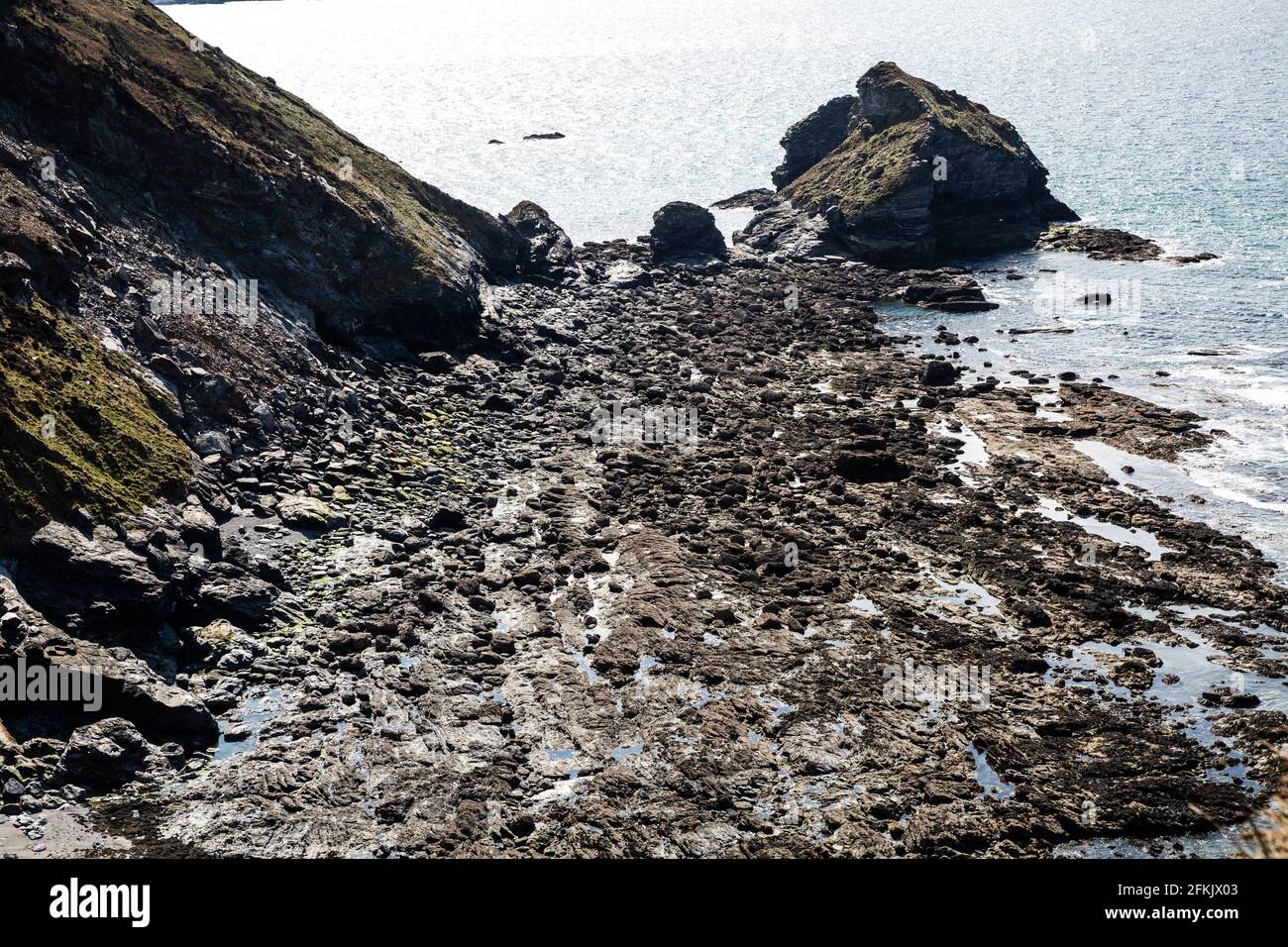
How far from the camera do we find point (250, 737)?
32.9 m

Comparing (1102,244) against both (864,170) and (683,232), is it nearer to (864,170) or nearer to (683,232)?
(864,170)

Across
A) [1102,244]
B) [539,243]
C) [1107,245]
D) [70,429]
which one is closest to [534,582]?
[70,429]

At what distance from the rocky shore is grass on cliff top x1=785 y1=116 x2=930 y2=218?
118ft

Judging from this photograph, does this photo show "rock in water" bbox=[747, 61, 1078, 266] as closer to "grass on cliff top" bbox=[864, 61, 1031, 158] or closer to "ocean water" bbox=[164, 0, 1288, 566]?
"grass on cliff top" bbox=[864, 61, 1031, 158]

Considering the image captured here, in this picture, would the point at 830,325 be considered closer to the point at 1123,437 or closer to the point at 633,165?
the point at 1123,437

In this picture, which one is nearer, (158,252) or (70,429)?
(70,429)

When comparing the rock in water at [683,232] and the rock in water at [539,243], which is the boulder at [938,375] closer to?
the rock in water at [539,243]

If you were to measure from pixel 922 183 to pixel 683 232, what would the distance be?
23621mm

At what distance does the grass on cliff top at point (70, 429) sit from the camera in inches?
1457

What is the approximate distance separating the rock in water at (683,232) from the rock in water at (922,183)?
31.4 feet

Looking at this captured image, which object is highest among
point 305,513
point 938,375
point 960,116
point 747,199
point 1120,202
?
point 960,116

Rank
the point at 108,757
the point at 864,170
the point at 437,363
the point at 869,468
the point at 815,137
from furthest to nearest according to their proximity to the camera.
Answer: the point at 815,137 < the point at 864,170 < the point at 437,363 < the point at 869,468 < the point at 108,757

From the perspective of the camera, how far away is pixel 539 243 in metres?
93.5

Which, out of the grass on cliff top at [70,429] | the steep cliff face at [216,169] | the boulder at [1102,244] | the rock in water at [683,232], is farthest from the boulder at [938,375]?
the grass on cliff top at [70,429]
